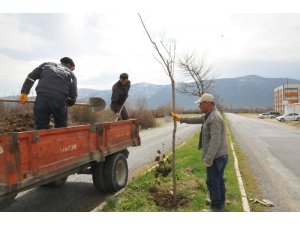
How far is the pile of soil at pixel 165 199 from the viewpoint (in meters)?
5.90

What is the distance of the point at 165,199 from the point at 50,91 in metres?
2.69

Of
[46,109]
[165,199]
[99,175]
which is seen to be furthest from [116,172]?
[46,109]

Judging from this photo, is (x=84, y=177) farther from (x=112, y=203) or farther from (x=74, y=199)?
(x=112, y=203)

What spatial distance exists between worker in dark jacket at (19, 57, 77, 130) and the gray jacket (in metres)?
2.50

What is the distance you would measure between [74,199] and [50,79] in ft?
7.66

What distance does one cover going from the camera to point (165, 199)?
6133 millimetres

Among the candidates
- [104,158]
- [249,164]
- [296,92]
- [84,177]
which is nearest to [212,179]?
[104,158]

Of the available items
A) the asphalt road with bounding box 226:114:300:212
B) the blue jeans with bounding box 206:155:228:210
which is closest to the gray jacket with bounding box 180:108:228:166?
the blue jeans with bounding box 206:155:228:210

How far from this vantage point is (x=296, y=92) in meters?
107

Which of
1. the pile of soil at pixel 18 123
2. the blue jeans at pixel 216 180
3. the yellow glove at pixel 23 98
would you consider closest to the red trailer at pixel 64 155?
the yellow glove at pixel 23 98

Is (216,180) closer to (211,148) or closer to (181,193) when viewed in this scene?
(211,148)

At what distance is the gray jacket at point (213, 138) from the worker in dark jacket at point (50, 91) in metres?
2.50

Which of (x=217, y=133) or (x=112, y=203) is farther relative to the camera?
(x=112, y=203)

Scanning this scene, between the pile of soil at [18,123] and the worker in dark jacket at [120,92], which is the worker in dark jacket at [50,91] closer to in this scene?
the worker in dark jacket at [120,92]
